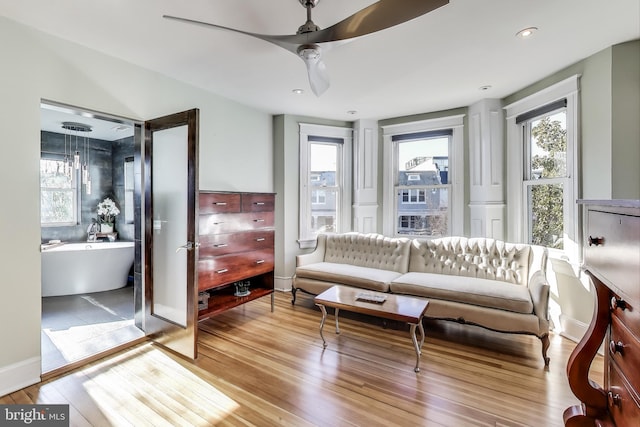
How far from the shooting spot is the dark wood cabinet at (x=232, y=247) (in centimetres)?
287

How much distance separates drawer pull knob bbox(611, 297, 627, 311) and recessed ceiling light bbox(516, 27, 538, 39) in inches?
81.1

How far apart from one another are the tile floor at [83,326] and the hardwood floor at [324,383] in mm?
258

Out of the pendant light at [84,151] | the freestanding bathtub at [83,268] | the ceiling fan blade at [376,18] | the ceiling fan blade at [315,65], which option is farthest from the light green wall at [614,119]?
the pendant light at [84,151]

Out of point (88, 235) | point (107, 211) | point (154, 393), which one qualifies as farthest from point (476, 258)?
point (88, 235)

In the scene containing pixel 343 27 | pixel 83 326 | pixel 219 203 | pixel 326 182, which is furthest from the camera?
pixel 326 182

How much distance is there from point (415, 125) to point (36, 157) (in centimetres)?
430

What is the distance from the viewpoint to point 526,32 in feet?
7.34

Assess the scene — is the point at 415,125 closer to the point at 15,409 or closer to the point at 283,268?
the point at 283,268

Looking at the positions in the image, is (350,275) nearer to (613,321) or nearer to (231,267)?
(231,267)

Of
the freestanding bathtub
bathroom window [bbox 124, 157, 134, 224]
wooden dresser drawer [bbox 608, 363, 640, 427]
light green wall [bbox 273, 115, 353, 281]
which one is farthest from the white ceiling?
the freestanding bathtub

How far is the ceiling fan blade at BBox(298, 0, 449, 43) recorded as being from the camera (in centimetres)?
135

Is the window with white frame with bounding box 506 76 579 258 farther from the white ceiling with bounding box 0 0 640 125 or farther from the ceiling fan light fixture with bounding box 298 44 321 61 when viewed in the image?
the ceiling fan light fixture with bounding box 298 44 321 61

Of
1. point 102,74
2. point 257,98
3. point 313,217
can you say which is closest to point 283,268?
point 313,217

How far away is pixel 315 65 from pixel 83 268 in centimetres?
440
